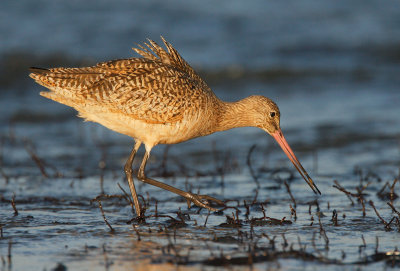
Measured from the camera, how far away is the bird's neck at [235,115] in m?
7.03

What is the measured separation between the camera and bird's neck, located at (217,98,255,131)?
7.03 meters

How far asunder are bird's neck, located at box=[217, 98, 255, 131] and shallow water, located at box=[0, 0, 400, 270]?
30.1 inches

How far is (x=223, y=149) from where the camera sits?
32.1ft

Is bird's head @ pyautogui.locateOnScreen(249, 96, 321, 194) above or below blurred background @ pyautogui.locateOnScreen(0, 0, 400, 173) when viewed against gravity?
below

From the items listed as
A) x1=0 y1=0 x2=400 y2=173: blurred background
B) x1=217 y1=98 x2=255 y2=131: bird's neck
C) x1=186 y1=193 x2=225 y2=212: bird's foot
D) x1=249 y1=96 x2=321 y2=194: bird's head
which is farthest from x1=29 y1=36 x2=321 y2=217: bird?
x1=0 y1=0 x2=400 y2=173: blurred background

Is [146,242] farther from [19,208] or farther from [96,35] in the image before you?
[96,35]

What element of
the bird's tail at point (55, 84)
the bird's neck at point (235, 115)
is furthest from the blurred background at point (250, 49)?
the bird's tail at point (55, 84)

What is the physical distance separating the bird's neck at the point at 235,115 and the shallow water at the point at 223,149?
764mm

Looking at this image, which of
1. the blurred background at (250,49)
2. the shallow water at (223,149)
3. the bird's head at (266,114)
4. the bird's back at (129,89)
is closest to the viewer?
the shallow water at (223,149)

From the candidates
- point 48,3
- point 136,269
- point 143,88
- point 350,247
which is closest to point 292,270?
point 350,247

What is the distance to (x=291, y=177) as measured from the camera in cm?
770

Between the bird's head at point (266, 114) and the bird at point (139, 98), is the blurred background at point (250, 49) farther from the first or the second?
the bird at point (139, 98)

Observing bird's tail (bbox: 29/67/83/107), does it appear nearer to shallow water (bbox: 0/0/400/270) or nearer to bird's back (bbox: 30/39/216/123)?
bird's back (bbox: 30/39/216/123)

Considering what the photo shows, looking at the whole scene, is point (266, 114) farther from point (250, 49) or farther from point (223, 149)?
point (250, 49)
